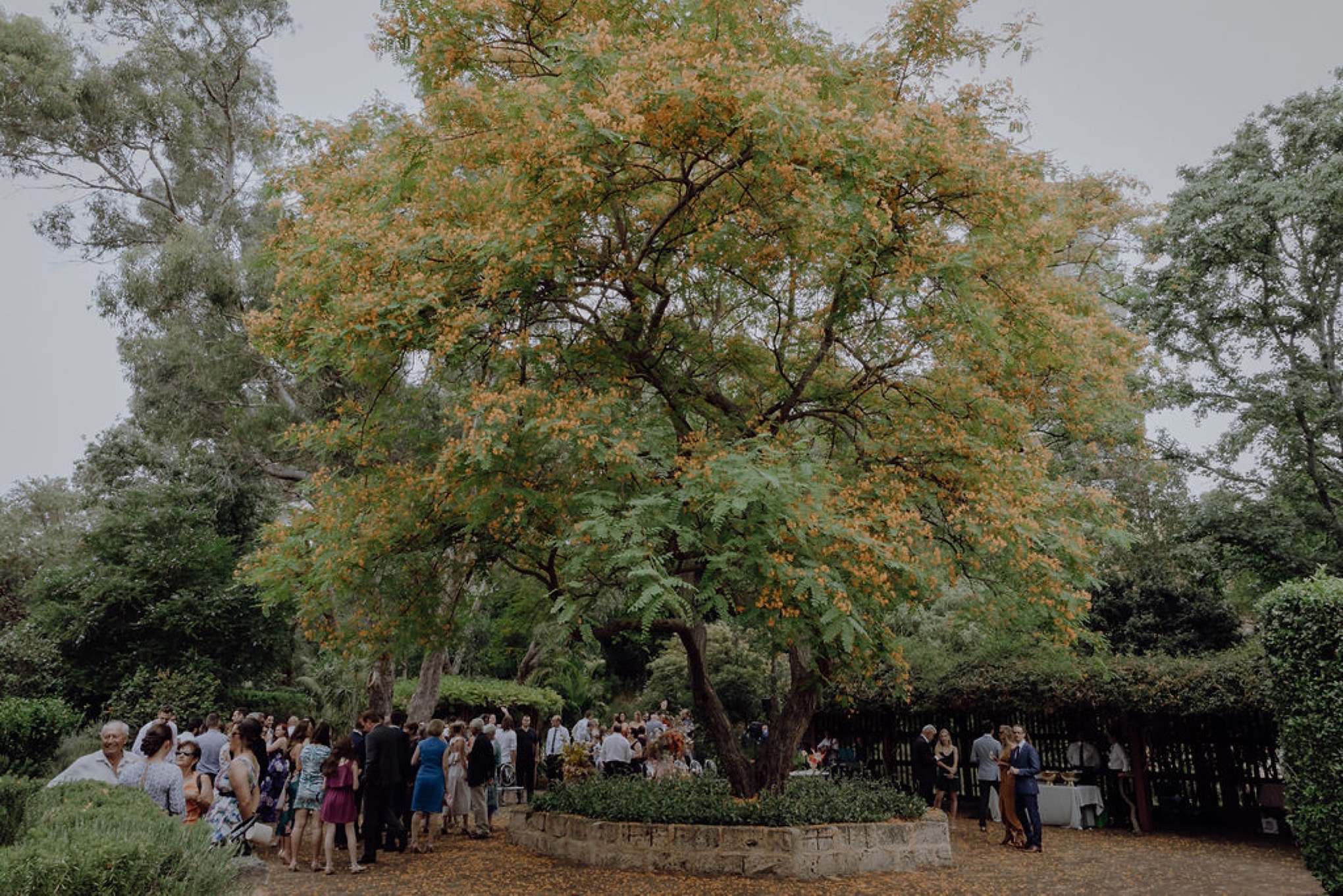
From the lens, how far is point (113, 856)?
346 cm

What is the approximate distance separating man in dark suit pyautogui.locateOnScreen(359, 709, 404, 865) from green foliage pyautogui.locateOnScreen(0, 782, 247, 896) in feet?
18.5

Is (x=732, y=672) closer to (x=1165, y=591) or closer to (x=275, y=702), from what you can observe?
(x=1165, y=591)

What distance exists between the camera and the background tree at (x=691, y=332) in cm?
762

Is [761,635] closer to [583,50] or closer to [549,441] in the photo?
[549,441]

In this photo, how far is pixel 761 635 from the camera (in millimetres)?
9008

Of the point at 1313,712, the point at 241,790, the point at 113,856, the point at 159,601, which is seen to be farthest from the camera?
the point at 159,601

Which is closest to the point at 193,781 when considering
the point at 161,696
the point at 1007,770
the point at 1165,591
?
the point at 1007,770

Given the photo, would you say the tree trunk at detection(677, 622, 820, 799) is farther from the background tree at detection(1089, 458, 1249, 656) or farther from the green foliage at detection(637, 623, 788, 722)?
the green foliage at detection(637, 623, 788, 722)

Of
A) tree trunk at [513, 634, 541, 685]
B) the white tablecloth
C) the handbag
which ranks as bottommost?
the handbag

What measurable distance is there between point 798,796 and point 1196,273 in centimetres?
1556

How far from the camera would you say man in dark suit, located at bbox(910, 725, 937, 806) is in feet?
44.1

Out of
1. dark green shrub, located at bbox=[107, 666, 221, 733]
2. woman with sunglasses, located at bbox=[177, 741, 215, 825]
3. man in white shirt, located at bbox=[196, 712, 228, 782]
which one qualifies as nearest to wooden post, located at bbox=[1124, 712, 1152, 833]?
woman with sunglasses, located at bbox=[177, 741, 215, 825]

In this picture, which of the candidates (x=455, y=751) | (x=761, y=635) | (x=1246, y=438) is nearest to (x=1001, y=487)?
(x=761, y=635)

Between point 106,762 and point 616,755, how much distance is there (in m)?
9.47
